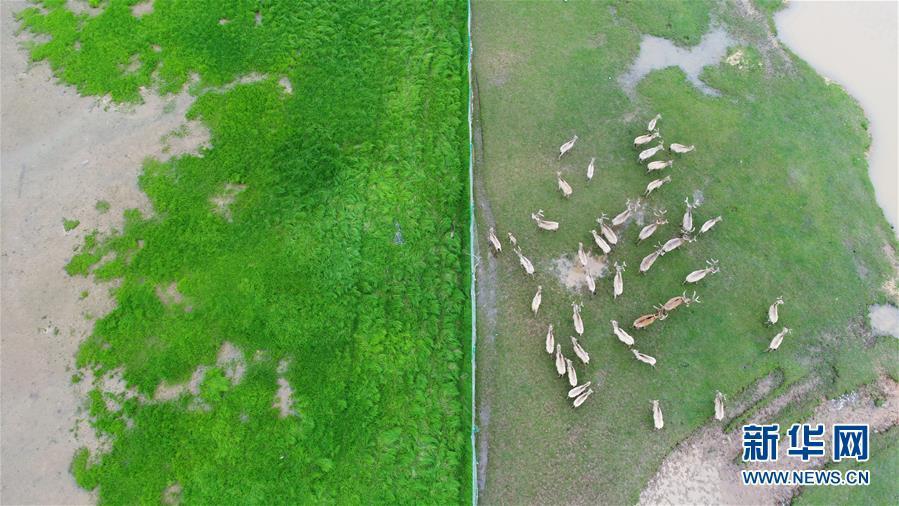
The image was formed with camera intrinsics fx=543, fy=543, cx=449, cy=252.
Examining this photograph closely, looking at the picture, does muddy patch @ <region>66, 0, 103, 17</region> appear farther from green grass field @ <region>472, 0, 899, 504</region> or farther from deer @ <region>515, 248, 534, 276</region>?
deer @ <region>515, 248, 534, 276</region>

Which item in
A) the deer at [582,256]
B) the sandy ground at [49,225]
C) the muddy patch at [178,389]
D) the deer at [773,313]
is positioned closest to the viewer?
the sandy ground at [49,225]

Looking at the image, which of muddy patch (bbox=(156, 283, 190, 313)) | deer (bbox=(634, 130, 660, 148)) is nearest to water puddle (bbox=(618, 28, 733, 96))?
deer (bbox=(634, 130, 660, 148))

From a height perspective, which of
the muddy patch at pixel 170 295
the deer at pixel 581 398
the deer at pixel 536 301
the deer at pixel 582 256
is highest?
the deer at pixel 582 256

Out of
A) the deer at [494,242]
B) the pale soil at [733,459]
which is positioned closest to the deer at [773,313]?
the pale soil at [733,459]

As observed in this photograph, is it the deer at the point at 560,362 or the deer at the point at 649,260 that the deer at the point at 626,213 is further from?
the deer at the point at 560,362

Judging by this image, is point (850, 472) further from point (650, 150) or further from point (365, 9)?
point (365, 9)

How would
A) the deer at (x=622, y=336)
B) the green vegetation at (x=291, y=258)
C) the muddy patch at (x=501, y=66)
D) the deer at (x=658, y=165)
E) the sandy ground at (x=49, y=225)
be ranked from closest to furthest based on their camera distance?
the green vegetation at (x=291, y=258) < the sandy ground at (x=49, y=225) < the deer at (x=622, y=336) < the deer at (x=658, y=165) < the muddy patch at (x=501, y=66)

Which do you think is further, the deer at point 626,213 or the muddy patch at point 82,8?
the muddy patch at point 82,8
